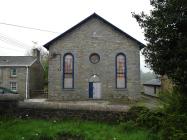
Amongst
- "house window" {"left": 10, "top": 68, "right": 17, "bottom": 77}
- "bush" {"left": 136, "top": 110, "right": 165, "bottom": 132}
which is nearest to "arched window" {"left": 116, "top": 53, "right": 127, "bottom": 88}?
"bush" {"left": 136, "top": 110, "right": 165, "bottom": 132}

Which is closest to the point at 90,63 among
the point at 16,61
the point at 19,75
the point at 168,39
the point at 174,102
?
the point at 19,75

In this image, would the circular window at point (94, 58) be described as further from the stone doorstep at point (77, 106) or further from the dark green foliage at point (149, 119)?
the dark green foliage at point (149, 119)

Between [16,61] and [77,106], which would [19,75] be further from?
[77,106]

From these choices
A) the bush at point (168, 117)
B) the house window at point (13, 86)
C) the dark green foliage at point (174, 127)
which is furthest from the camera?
the house window at point (13, 86)

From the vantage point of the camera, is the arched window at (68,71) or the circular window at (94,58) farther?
the circular window at (94,58)

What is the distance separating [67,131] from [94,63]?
1862 cm

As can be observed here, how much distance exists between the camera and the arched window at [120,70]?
2808 centimetres

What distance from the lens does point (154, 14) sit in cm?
973

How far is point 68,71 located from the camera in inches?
1123

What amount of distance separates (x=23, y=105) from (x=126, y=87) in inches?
658

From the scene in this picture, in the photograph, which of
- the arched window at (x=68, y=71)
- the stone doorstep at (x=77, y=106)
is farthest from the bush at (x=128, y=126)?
the arched window at (x=68, y=71)

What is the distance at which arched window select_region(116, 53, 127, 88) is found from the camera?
92.1 ft

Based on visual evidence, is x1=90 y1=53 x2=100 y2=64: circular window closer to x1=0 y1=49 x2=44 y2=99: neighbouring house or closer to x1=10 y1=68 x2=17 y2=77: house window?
x1=0 y1=49 x2=44 y2=99: neighbouring house

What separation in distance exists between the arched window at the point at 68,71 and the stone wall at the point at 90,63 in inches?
14.3
